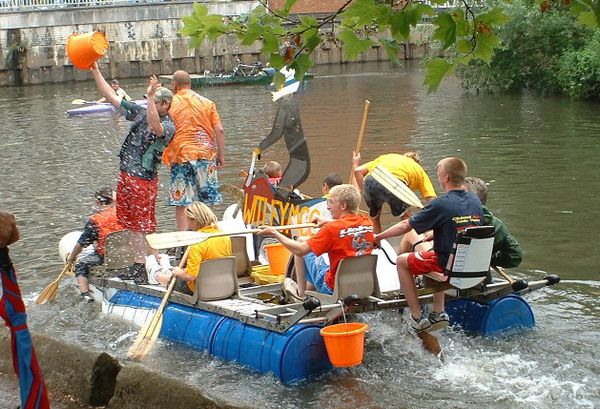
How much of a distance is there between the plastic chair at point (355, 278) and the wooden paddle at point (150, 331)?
1343mm

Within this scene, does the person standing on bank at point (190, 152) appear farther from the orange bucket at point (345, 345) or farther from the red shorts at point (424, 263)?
the orange bucket at point (345, 345)

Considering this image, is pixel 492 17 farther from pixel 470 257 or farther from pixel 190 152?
pixel 190 152

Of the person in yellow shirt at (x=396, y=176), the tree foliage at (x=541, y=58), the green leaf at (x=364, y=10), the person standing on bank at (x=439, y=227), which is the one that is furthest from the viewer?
the tree foliage at (x=541, y=58)

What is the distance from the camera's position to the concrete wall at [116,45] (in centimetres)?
4462

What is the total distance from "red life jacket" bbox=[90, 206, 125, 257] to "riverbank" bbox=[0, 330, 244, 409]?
3.29 metres

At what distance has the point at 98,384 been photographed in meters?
6.54

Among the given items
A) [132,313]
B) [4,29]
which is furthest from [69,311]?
[4,29]

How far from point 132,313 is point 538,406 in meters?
3.92

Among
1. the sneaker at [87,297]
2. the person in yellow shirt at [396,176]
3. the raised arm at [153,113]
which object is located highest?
the raised arm at [153,113]

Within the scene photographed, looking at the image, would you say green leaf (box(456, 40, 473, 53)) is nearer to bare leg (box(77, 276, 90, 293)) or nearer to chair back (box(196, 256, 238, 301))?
chair back (box(196, 256, 238, 301))

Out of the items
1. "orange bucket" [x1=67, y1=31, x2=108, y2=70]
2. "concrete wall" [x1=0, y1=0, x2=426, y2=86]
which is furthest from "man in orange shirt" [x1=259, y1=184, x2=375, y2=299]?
"concrete wall" [x1=0, y1=0, x2=426, y2=86]

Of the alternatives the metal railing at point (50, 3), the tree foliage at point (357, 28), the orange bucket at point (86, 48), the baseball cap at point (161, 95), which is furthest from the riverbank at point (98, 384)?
the metal railing at point (50, 3)

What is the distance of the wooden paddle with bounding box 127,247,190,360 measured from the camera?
8445mm

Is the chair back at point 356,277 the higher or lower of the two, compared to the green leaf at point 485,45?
lower
